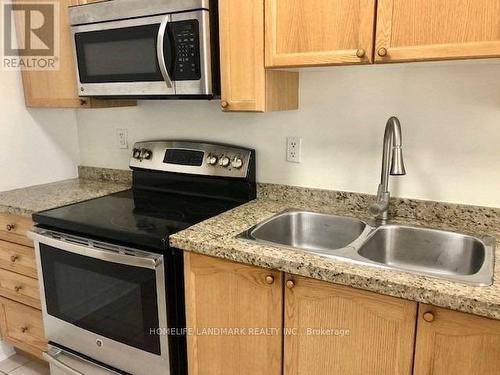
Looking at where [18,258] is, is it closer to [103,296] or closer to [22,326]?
[22,326]

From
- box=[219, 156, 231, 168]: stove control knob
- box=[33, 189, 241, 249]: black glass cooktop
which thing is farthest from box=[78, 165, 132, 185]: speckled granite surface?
box=[219, 156, 231, 168]: stove control knob

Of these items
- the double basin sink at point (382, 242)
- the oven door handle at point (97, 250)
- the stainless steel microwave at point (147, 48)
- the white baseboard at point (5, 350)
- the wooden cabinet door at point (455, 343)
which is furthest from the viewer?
the white baseboard at point (5, 350)

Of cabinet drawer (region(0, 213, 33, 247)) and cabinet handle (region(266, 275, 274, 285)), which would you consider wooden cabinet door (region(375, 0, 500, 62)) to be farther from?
cabinet drawer (region(0, 213, 33, 247))

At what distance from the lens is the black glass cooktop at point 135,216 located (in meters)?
1.45

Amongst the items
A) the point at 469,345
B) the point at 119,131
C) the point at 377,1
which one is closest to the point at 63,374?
the point at 119,131

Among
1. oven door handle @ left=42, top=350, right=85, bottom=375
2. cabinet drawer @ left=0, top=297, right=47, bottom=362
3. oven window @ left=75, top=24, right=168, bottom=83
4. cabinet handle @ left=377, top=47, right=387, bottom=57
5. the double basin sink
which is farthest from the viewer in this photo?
cabinet drawer @ left=0, top=297, right=47, bottom=362

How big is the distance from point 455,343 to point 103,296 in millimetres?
1233

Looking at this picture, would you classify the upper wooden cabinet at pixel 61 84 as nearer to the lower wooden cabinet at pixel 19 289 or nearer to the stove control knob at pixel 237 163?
the lower wooden cabinet at pixel 19 289

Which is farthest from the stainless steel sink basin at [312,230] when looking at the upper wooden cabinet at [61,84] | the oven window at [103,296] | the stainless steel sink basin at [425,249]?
the upper wooden cabinet at [61,84]

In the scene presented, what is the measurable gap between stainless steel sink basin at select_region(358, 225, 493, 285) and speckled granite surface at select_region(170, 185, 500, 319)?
7 cm

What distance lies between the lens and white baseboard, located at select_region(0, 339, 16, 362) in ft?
7.27

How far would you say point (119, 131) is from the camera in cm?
226

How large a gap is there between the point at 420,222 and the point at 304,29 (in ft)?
2.66

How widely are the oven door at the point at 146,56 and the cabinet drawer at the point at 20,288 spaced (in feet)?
3.08
